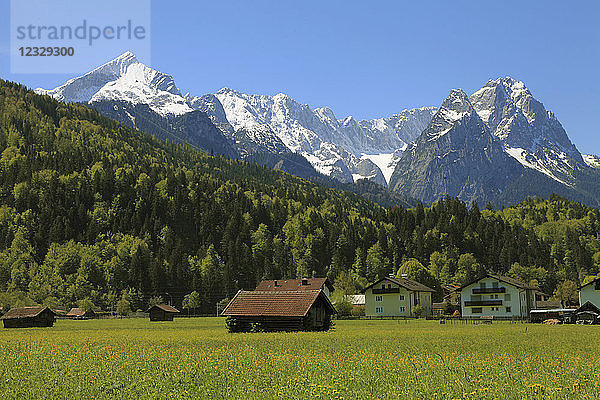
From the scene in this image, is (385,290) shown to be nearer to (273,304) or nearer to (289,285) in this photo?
(289,285)

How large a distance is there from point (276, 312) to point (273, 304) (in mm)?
1892

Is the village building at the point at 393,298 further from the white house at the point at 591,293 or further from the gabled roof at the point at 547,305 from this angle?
the white house at the point at 591,293

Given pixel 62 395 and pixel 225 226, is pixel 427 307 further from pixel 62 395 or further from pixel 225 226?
pixel 62 395

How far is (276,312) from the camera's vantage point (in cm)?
6500

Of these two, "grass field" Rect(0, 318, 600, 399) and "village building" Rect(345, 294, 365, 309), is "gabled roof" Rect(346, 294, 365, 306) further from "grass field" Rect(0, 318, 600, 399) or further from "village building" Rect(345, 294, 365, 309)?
"grass field" Rect(0, 318, 600, 399)

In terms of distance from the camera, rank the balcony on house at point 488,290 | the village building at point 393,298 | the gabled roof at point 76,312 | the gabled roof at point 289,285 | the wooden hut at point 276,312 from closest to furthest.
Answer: the wooden hut at point 276,312 < the gabled roof at point 289,285 < the balcony on house at point 488,290 < the village building at point 393,298 < the gabled roof at point 76,312

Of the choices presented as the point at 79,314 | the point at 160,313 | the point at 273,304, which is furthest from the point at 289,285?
the point at 273,304

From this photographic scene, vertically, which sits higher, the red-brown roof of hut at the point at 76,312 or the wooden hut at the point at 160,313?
the wooden hut at the point at 160,313

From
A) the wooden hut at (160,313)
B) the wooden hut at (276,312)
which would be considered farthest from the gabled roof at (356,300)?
the wooden hut at (276,312)

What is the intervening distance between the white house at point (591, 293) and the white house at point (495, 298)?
15.3 metres

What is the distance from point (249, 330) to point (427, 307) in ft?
252

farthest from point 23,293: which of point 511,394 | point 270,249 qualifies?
point 511,394

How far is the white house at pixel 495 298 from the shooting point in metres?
119

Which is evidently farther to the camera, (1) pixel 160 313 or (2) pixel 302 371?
(1) pixel 160 313
